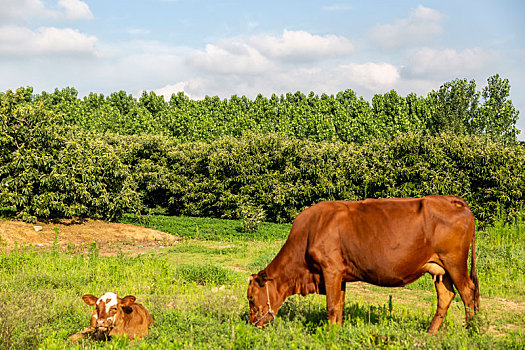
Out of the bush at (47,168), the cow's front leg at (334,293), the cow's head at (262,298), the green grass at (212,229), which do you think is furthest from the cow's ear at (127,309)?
the bush at (47,168)

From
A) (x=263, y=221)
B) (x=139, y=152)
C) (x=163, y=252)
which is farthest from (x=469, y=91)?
(x=163, y=252)

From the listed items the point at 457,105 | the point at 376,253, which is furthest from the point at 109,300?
the point at 457,105

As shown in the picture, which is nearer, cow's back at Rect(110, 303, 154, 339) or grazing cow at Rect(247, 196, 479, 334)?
cow's back at Rect(110, 303, 154, 339)

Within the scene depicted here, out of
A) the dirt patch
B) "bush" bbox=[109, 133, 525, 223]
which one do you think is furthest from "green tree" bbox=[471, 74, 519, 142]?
the dirt patch

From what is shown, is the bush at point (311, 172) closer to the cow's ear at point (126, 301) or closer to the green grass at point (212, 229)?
the green grass at point (212, 229)

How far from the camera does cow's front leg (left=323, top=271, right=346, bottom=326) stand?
19.4 ft

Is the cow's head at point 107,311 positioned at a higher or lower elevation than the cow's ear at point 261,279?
lower

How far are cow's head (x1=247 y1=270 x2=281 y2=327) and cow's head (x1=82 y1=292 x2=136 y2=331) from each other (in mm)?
1616

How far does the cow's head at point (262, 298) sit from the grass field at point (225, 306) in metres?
0.18

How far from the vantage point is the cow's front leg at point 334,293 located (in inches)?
233

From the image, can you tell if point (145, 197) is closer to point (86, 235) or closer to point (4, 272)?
point (86, 235)

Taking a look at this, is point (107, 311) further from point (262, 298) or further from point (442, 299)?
point (442, 299)

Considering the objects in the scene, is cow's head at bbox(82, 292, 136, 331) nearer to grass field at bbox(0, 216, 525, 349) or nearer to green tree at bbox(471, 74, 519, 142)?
grass field at bbox(0, 216, 525, 349)

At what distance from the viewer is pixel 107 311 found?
5605 millimetres
